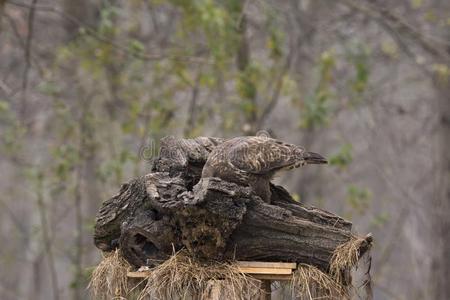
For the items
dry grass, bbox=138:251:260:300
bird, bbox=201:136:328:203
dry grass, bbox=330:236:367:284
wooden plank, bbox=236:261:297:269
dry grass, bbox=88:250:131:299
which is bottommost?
dry grass, bbox=88:250:131:299

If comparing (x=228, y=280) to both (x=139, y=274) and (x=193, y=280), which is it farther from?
(x=139, y=274)

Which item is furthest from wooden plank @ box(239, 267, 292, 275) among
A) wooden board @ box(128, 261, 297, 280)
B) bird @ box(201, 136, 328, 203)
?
bird @ box(201, 136, 328, 203)

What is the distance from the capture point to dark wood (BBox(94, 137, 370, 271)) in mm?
3309

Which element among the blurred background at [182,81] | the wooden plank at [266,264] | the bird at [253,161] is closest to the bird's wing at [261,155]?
the bird at [253,161]

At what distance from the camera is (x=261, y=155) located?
11.7 ft

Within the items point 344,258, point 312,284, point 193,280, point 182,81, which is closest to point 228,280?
point 193,280

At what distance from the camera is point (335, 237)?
11.4 feet

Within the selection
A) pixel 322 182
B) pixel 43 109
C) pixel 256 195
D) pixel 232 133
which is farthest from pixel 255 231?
pixel 322 182

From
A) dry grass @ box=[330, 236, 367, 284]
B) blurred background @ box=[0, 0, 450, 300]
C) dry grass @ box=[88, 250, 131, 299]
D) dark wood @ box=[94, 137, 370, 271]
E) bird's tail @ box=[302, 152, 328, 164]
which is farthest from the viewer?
blurred background @ box=[0, 0, 450, 300]

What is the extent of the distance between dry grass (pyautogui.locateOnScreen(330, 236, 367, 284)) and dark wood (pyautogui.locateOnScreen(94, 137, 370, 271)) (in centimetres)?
2

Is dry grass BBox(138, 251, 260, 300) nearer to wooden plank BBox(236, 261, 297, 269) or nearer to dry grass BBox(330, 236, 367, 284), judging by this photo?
wooden plank BBox(236, 261, 297, 269)

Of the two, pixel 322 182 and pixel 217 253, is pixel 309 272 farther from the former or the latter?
pixel 322 182

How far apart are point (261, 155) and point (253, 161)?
6 cm

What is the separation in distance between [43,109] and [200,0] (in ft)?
12.0
